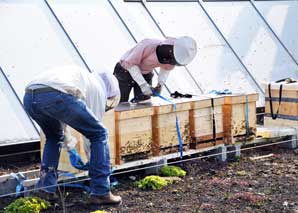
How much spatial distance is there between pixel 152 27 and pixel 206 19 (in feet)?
Result: 4.65

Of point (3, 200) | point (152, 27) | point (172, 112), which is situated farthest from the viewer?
point (152, 27)

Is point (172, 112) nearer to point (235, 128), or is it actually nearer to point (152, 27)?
point (235, 128)

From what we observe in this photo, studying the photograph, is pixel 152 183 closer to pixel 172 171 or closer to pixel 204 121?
pixel 172 171

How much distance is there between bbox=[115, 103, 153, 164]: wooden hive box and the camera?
707cm

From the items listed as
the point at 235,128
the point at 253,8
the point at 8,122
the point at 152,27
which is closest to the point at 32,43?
the point at 8,122

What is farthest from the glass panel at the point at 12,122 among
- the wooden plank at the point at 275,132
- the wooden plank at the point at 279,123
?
the wooden plank at the point at 279,123

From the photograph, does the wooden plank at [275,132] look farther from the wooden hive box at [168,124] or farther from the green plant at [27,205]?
the green plant at [27,205]

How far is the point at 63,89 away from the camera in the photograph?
573cm

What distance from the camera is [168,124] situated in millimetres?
7625

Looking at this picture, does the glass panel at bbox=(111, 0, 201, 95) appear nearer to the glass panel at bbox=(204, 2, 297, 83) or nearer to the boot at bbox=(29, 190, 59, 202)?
the glass panel at bbox=(204, 2, 297, 83)

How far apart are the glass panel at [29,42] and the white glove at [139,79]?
1685mm

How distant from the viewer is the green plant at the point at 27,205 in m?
5.74

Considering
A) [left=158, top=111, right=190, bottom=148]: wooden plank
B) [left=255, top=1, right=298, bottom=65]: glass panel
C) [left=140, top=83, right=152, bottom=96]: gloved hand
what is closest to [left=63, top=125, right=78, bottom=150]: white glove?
[left=158, top=111, right=190, bottom=148]: wooden plank

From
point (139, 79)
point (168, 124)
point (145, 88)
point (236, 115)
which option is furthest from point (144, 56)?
point (236, 115)
